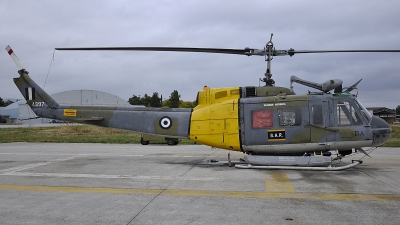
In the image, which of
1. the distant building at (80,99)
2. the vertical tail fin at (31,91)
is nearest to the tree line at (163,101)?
the distant building at (80,99)

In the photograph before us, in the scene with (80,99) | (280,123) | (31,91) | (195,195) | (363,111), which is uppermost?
(80,99)

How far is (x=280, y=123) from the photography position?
430 inches

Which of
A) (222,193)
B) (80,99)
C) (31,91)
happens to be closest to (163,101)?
A: (80,99)

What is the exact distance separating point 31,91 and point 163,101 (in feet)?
194

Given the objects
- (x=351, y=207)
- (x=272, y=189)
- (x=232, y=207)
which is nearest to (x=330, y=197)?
(x=351, y=207)

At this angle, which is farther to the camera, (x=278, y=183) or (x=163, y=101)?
(x=163, y=101)

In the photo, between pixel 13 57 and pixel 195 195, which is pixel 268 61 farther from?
pixel 13 57

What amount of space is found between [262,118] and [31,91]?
974 cm

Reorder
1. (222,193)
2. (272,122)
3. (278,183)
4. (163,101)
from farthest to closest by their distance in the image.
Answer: (163,101)
(272,122)
(278,183)
(222,193)

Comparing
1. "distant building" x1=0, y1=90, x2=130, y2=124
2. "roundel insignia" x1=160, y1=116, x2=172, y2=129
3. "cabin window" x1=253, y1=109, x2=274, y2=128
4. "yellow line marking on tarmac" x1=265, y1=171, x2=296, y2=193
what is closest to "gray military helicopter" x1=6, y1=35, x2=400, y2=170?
"cabin window" x1=253, y1=109, x2=274, y2=128

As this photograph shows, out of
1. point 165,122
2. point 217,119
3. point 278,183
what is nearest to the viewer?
point 278,183

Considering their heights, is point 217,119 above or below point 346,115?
below

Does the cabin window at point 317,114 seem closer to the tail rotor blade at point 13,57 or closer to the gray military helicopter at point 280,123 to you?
the gray military helicopter at point 280,123

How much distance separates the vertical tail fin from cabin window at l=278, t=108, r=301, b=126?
9166 millimetres
